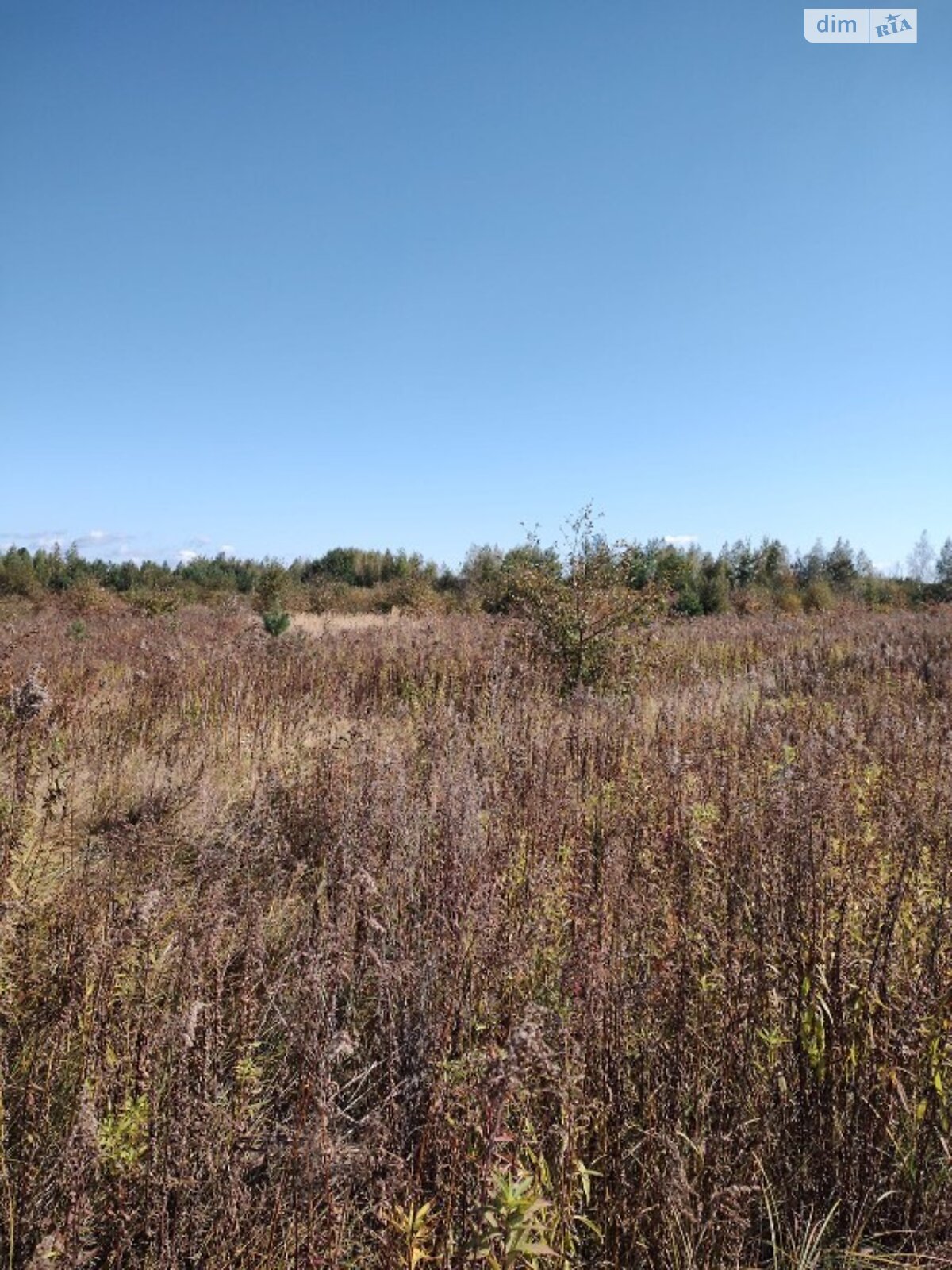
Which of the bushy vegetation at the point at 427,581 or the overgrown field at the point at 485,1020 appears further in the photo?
the bushy vegetation at the point at 427,581

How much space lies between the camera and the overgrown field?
4.80 feet

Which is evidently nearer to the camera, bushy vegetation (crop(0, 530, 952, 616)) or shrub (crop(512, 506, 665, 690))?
shrub (crop(512, 506, 665, 690))

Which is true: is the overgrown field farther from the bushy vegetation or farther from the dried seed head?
the bushy vegetation

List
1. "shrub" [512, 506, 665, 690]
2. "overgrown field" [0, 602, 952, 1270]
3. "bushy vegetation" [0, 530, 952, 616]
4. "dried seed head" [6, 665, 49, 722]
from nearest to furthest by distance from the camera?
"overgrown field" [0, 602, 952, 1270]
"dried seed head" [6, 665, 49, 722]
"shrub" [512, 506, 665, 690]
"bushy vegetation" [0, 530, 952, 616]

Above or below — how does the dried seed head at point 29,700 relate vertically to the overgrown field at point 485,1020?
above

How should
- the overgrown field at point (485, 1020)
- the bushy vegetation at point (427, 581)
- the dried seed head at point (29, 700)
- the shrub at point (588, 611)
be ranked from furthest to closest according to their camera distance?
1. the bushy vegetation at point (427, 581)
2. the shrub at point (588, 611)
3. the dried seed head at point (29, 700)
4. the overgrown field at point (485, 1020)

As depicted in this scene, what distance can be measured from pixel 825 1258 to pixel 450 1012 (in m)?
1.03

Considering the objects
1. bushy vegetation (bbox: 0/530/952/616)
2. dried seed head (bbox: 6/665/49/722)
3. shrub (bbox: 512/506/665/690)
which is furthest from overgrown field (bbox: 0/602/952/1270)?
bushy vegetation (bbox: 0/530/952/616)

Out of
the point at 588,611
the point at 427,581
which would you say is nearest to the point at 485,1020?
the point at 588,611

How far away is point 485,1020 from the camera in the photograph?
217cm

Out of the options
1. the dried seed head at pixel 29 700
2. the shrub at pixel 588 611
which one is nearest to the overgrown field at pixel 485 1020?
the dried seed head at pixel 29 700

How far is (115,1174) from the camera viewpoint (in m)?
1.58

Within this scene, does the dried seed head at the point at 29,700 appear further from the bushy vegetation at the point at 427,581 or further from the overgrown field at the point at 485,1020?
the bushy vegetation at the point at 427,581

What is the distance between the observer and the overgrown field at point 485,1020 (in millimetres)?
1464
